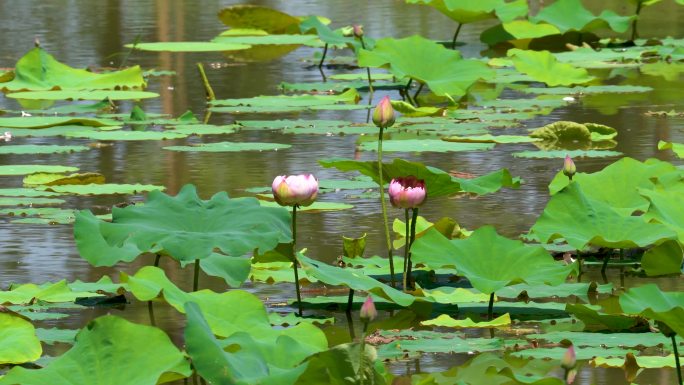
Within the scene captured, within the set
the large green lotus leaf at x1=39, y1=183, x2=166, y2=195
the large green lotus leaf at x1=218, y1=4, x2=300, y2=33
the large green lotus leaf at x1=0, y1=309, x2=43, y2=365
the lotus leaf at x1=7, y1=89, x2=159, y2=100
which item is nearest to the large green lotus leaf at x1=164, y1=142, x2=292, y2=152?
the large green lotus leaf at x1=39, y1=183, x2=166, y2=195

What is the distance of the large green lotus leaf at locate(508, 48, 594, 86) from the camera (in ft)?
21.1

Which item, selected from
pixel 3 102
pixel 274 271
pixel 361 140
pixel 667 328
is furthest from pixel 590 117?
pixel 667 328

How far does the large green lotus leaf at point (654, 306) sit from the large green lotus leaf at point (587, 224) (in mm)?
702

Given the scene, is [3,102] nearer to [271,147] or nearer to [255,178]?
[271,147]

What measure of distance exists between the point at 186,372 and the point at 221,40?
6580mm

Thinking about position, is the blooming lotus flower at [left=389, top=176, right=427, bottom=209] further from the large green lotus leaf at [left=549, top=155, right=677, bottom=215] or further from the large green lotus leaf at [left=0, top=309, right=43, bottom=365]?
the large green lotus leaf at [left=0, top=309, right=43, bottom=365]

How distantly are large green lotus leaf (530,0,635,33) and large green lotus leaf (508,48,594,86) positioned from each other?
1303 millimetres

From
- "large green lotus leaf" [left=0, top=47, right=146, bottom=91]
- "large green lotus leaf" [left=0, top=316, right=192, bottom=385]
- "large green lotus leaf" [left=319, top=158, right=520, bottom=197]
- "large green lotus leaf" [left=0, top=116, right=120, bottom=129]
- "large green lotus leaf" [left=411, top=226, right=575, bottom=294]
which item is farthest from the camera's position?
"large green lotus leaf" [left=0, top=47, right=146, bottom=91]

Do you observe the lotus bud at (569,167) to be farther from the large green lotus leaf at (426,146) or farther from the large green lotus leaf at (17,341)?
the large green lotus leaf at (426,146)

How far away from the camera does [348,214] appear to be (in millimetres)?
3883

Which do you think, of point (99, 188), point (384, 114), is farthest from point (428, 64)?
point (384, 114)

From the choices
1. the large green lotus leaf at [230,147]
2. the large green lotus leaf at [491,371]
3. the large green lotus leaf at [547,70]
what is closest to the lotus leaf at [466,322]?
the large green lotus leaf at [491,371]

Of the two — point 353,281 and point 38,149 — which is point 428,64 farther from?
point 353,281

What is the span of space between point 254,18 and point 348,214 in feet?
17.7
